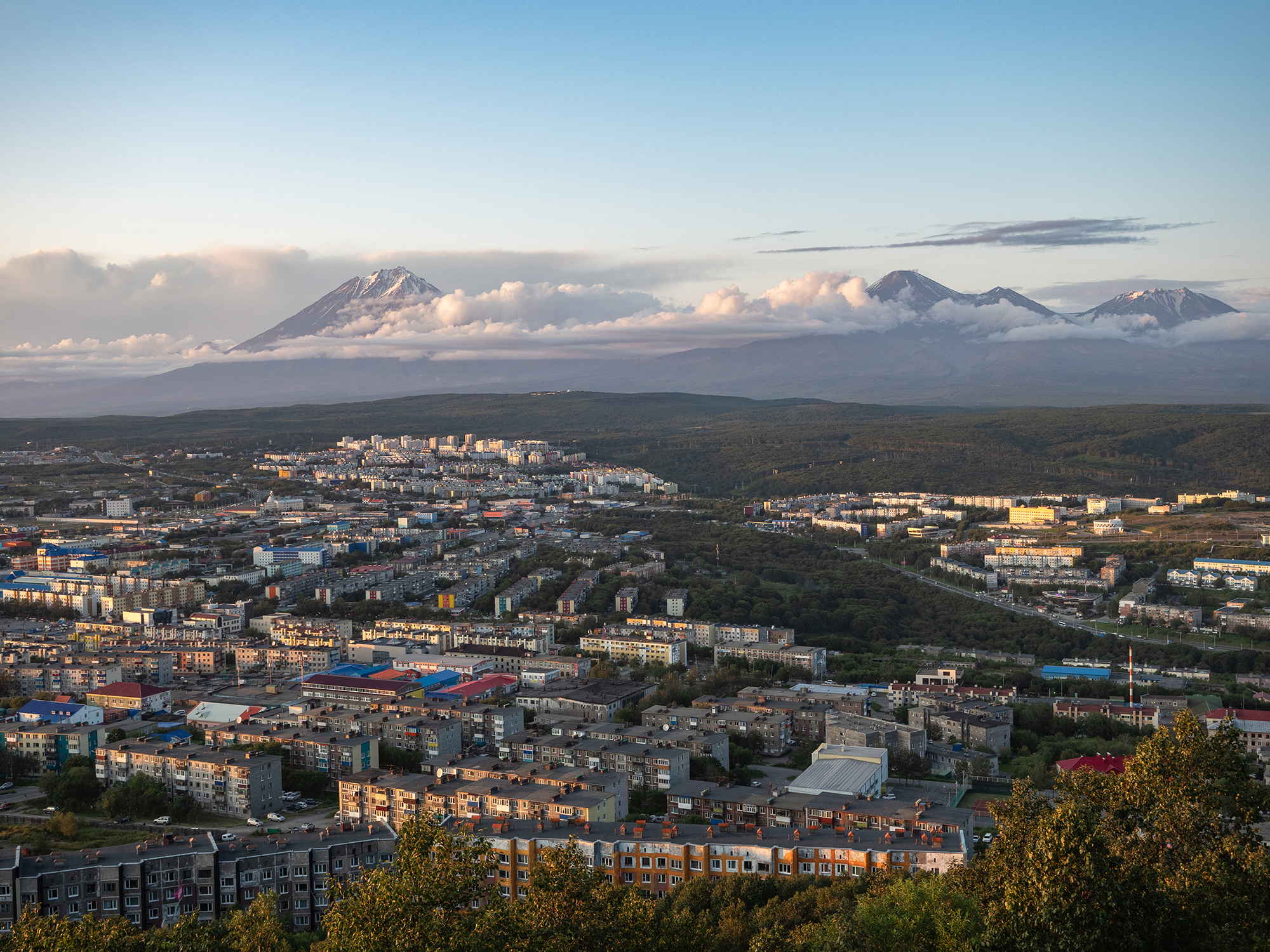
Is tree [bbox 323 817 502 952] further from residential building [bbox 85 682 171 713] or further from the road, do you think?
the road

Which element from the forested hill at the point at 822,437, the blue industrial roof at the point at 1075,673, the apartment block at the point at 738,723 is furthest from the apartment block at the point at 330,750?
the forested hill at the point at 822,437

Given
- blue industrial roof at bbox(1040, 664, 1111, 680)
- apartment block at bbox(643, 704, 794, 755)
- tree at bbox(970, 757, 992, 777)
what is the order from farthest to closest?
blue industrial roof at bbox(1040, 664, 1111, 680)
apartment block at bbox(643, 704, 794, 755)
tree at bbox(970, 757, 992, 777)

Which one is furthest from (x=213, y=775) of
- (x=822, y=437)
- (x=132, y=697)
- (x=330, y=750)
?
(x=822, y=437)

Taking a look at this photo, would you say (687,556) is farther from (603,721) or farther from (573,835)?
(573,835)

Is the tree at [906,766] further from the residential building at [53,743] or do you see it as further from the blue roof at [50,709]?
the blue roof at [50,709]

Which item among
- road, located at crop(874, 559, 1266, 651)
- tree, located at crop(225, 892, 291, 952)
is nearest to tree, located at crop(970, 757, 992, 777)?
tree, located at crop(225, 892, 291, 952)

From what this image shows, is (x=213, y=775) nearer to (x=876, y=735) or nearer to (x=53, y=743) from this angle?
(x=53, y=743)
